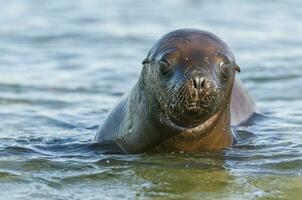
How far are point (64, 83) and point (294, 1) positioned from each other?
23.9ft

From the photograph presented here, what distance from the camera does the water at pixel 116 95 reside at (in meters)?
5.92

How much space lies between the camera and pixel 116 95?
10.1 m

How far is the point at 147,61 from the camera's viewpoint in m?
6.57

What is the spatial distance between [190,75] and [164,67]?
302 mm

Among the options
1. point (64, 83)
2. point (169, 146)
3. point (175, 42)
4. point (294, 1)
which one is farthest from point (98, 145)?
point (294, 1)

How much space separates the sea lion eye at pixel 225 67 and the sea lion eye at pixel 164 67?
345 mm

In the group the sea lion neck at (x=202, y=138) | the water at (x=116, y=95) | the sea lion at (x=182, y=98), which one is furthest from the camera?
the sea lion neck at (x=202, y=138)

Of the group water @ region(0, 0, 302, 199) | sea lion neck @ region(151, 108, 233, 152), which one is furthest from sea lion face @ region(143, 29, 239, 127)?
water @ region(0, 0, 302, 199)

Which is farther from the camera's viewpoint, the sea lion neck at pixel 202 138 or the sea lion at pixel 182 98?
the sea lion neck at pixel 202 138

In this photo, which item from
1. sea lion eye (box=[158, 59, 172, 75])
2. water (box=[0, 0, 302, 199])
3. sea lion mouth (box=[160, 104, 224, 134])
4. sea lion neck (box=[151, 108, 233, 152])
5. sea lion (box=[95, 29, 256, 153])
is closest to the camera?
water (box=[0, 0, 302, 199])

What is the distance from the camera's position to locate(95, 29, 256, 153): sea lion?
6047mm

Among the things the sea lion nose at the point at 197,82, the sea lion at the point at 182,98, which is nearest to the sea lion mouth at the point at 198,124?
the sea lion at the point at 182,98

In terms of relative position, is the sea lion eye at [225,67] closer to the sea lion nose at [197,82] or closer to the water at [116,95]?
the sea lion nose at [197,82]

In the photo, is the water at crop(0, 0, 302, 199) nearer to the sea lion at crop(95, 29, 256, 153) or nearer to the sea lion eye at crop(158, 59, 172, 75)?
the sea lion at crop(95, 29, 256, 153)
